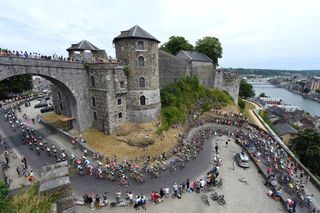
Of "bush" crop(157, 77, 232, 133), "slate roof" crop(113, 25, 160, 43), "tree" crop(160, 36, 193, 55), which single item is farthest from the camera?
"tree" crop(160, 36, 193, 55)

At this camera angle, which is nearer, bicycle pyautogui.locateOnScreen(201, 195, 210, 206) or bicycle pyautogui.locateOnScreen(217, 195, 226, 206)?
bicycle pyautogui.locateOnScreen(201, 195, 210, 206)

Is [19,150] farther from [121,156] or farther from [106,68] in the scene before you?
[106,68]

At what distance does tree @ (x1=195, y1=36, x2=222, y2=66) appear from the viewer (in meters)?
46.7

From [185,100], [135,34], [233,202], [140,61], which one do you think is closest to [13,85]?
[140,61]

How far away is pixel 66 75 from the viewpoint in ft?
77.0

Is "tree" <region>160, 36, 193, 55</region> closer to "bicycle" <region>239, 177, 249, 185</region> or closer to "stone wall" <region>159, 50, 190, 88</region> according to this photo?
"stone wall" <region>159, 50, 190, 88</region>

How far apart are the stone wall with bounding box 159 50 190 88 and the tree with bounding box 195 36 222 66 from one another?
12984 millimetres

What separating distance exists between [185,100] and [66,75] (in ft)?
62.1

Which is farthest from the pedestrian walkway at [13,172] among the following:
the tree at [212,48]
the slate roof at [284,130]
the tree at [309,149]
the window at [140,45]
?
the slate roof at [284,130]

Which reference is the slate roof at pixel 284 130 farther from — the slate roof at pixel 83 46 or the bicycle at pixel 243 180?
the slate roof at pixel 83 46

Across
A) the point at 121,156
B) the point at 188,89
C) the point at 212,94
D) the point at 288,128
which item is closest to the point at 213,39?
the point at 212,94

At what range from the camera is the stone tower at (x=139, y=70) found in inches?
1004

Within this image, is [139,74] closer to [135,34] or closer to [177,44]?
[135,34]

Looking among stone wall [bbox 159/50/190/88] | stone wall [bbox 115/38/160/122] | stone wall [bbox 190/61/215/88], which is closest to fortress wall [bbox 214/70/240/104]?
stone wall [bbox 190/61/215/88]
